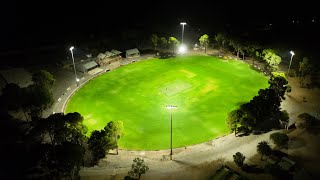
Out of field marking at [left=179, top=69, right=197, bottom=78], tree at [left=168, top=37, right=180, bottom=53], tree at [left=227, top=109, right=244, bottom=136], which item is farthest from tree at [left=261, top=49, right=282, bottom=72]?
tree at [left=227, top=109, right=244, bottom=136]

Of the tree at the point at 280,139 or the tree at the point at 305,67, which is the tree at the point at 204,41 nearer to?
the tree at the point at 305,67

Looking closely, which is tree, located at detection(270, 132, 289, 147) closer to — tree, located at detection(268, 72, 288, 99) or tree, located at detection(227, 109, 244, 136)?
tree, located at detection(227, 109, 244, 136)

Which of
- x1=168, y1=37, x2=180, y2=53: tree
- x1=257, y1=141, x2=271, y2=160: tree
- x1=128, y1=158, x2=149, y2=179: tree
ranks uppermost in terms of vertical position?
x1=168, y1=37, x2=180, y2=53: tree

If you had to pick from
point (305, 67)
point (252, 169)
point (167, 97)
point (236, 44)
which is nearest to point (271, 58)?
point (305, 67)

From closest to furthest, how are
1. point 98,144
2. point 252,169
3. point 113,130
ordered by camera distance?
1. point 252,169
2. point 98,144
3. point 113,130

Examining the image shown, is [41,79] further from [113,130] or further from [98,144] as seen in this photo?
[98,144]

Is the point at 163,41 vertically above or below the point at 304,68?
above

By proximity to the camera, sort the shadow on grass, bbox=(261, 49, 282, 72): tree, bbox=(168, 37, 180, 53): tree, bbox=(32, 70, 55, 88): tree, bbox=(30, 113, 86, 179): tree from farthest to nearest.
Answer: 1. bbox=(168, 37, 180, 53): tree
2. bbox=(261, 49, 282, 72): tree
3. bbox=(32, 70, 55, 88): tree
4. the shadow on grass
5. bbox=(30, 113, 86, 179): tree

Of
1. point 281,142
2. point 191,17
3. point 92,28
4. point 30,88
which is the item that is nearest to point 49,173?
point 30,88

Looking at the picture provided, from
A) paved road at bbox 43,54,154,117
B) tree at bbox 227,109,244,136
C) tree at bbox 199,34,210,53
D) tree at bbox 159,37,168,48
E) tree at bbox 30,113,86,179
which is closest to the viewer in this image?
tree at bbox 30,113,86,179

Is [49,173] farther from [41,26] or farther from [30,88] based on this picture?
[41,26]
